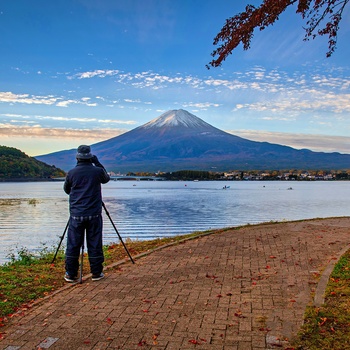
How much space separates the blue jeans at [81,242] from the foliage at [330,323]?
3434mm

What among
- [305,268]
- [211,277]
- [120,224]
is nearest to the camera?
[211,277]

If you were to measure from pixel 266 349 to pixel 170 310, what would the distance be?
1.47 m

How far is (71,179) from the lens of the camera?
715cm

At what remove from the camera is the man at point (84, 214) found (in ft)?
22.9

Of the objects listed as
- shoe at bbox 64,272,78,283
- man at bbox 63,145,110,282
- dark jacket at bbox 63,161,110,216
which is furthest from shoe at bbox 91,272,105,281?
dark jacket at bbox 63,161,110,216

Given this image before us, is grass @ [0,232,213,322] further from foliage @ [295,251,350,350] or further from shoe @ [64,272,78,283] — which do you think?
foliage @ [295,251,350,350]

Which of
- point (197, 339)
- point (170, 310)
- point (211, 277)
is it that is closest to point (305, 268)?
point (211, 277)

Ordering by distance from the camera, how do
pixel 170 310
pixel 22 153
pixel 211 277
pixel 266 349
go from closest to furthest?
pixel 266 349 < pixel 170 310 < pixel 211 277 < pixel 22 153

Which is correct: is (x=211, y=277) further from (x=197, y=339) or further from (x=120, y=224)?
(x=120, y=224)

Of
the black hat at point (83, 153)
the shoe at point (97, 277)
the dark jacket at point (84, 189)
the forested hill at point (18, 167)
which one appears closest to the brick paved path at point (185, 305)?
the shoe at point (97, 277)

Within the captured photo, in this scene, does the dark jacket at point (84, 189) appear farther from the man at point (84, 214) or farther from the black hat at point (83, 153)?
the black hat at point (83, 153)

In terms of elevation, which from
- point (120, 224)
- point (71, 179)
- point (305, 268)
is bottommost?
point (120, 224)

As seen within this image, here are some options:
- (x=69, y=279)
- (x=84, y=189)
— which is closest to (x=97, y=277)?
(x=69, y=279)

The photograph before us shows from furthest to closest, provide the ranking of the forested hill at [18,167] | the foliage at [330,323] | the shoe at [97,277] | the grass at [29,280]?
the forested hill at [18,167], the shoe at [97,277], the grass at [29,280], the foliage at [330,323]
